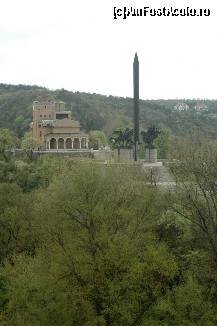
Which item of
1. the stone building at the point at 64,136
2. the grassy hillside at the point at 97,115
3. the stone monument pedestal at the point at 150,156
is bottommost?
the stone monument pedestal at the point at 150,156

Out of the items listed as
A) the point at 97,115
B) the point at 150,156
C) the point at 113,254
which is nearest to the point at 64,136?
the point at 150,156

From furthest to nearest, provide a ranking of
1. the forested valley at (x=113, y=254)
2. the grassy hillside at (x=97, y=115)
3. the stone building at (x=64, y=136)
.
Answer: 1. the grassy hillside at (x=97, y=115)
2. the stone building at (x=64, y=136)
3. the forested valley at (x=113, y=254)

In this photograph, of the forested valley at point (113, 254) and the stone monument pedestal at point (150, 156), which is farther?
the stone monument pedestal at point (150, 156)

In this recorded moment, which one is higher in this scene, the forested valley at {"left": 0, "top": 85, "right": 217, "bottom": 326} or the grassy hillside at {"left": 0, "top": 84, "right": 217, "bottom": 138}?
the grassy hillside at {"left": 0, "top": 84, "right": 217, "bottom": 138}

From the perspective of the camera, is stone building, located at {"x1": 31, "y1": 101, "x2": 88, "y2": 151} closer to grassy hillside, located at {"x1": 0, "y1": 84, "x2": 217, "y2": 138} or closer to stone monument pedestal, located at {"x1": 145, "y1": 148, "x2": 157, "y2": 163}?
stone monument pedestal, located at {"x1": 145, "y1": 148, "x2": 157, "y2": 163}

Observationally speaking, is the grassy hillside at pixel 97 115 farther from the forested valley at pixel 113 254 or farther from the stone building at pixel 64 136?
the forested valley at pixel 113 254

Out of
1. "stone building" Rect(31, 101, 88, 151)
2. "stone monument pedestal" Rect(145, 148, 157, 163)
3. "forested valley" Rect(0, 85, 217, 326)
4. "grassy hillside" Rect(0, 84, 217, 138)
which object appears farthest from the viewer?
"grassy hillside" Rect(0, 84, 217, 138)

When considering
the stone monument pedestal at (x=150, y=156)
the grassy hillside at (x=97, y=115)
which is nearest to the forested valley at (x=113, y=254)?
the stone monument pedestal at (x=150, y=156)

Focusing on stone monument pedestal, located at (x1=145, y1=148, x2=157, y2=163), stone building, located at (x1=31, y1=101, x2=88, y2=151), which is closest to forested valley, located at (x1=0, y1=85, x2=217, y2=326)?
stone monument pedestal, located at (x1=145, y1=148, x2=157, y2=163)

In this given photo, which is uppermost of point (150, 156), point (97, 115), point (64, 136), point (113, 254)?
point (97, 115)

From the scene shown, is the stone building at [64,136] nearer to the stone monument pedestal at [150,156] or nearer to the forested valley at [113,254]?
the stone monument pedestal at [150,156]

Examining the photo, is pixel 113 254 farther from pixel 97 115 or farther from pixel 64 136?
pixel 97 115

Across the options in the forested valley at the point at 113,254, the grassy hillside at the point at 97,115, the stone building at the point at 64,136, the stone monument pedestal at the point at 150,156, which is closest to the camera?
the forested valley at the point at 113,254

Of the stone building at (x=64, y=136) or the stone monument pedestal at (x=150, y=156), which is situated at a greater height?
the stone building at (x=64, y=136)
